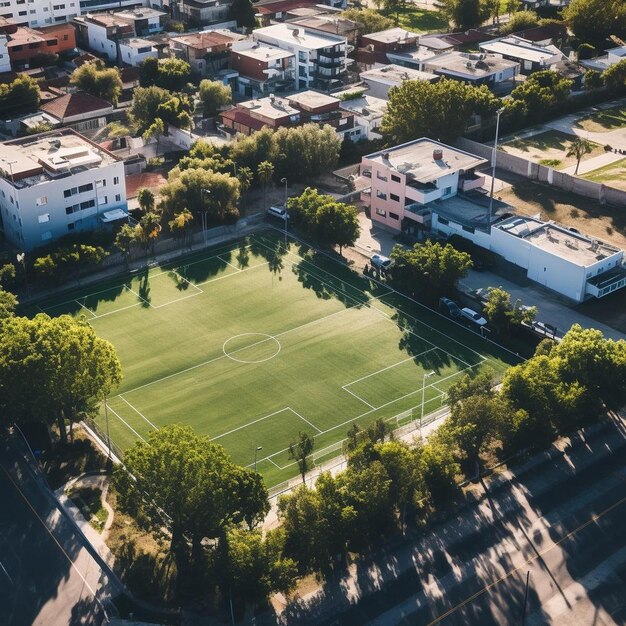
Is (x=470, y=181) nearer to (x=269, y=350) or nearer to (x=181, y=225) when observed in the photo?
(x=181, y=225)

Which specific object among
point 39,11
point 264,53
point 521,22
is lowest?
point 521,22

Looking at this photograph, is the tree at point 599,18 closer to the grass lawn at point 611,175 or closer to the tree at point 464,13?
the tree at point 464,13

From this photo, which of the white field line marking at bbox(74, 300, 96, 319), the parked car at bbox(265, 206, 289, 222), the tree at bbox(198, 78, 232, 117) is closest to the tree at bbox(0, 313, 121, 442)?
the white field line marking at bbox(74, 300, 96, 319)

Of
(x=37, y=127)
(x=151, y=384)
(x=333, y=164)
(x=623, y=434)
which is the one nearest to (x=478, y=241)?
(x=333, y=164)

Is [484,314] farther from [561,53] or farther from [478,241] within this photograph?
[561,53]

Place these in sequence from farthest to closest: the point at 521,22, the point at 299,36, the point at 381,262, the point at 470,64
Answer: the point at 521,22
the point at 299,36
the point at 470,64
the point at 381,262

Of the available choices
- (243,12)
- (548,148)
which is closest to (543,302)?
(548,148)
